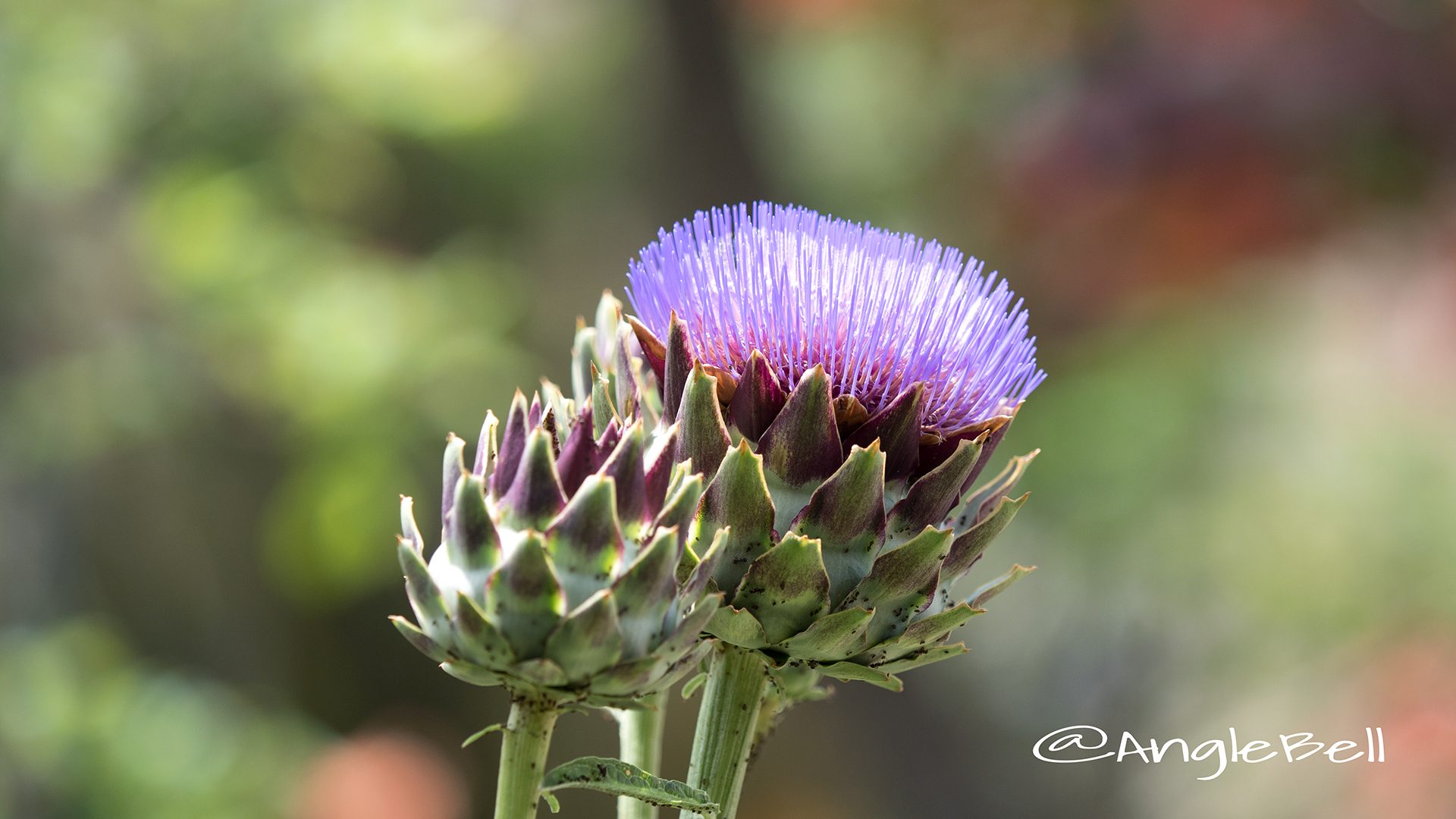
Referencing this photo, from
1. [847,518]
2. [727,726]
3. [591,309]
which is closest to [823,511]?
[847,518]

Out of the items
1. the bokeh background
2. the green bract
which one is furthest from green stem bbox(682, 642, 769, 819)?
the bokeh background

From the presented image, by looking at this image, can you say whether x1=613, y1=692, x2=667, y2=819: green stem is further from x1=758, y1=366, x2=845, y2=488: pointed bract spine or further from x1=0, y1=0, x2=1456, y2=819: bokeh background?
x1=0, y1=0, x2=1456, y2=819: bokeh background

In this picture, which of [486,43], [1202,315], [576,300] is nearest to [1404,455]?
[1202,315]

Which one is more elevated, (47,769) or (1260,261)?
(1260,261)

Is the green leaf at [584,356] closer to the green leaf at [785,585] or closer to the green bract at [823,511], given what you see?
the green bract at [823,511]

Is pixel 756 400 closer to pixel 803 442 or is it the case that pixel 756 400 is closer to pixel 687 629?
pixel 803 442

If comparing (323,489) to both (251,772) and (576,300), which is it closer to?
(251,772)
